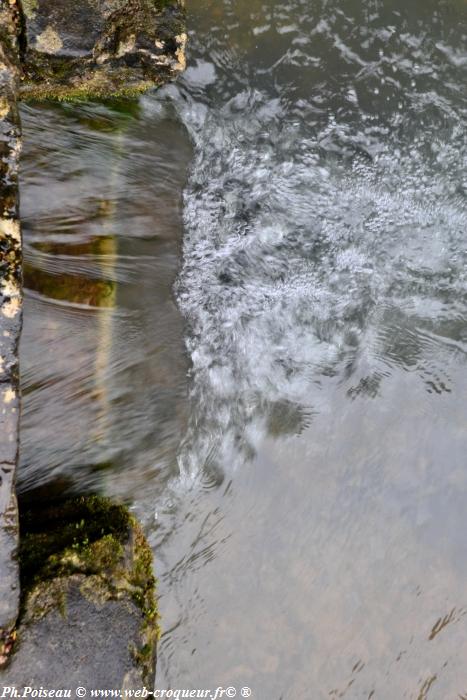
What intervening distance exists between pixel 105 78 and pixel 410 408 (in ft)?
10.9

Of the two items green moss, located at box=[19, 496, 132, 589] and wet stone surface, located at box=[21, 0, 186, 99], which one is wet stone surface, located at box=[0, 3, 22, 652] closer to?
green moss, located at box=[19, 496, 132, 589]

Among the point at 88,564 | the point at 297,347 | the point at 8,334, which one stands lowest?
the point at 88,564

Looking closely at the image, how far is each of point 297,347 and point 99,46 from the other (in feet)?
8.01

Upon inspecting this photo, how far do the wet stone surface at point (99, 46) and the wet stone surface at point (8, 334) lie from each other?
0.47 metres

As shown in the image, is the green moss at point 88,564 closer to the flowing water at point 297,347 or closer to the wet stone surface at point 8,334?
the wet stone surface at point 8,334

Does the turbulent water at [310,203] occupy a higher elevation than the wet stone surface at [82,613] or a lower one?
higher

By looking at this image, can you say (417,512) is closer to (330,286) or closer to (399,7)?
(330,286)

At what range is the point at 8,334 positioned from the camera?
2668 mm

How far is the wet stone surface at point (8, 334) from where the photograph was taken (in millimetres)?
2666

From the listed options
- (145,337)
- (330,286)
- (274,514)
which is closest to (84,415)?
(145,337)

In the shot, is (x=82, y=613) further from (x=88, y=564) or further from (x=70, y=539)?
(x=70, y=539)

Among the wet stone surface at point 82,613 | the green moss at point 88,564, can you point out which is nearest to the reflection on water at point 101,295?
the green moss at point 88,564

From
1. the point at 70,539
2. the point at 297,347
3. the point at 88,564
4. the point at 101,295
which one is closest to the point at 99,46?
the point at 101,295

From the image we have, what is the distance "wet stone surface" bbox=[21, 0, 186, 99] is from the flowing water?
0.29 m
